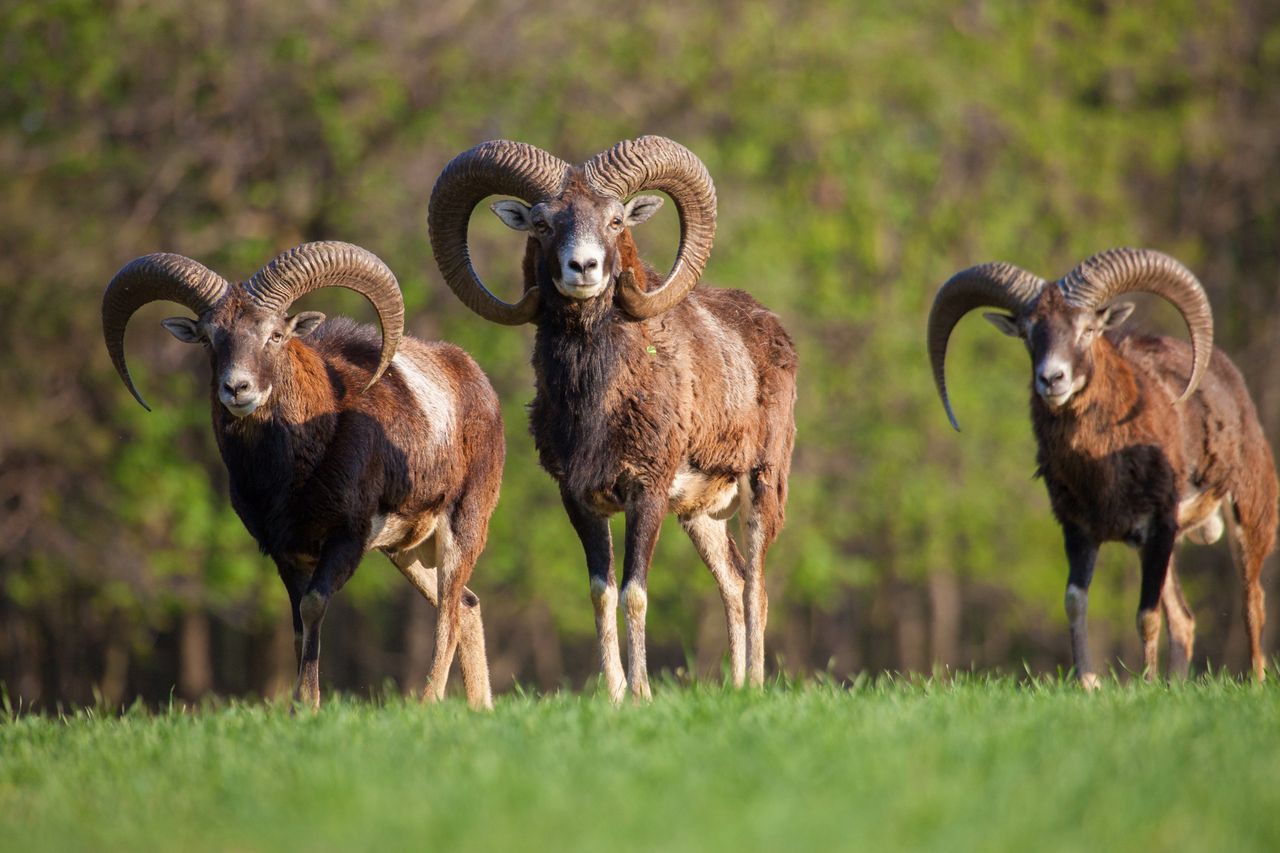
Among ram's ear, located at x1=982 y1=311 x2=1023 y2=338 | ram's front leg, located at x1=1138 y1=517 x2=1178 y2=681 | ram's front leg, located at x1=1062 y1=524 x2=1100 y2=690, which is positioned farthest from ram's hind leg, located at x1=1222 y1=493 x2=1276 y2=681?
ram's ear, located at x1=982 y1=311 x2=1023 y2=338

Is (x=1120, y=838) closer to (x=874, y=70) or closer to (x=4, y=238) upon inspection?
(x=4, y=238)

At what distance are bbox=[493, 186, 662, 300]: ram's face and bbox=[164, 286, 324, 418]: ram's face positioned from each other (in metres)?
1.53

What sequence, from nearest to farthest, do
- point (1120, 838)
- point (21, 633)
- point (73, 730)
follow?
point (1120, 838) < point (73, 730) < point (21, 633)

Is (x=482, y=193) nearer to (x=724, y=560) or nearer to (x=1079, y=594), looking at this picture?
(x=724, y=560)

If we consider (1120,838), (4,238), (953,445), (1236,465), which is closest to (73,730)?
(1120,838)

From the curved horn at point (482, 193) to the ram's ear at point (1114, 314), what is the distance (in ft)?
12.3

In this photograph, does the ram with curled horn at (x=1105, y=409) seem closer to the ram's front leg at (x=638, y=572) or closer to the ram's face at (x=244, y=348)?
the ram's front leg at (x=638, y=572)

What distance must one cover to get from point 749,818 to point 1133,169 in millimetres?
27641

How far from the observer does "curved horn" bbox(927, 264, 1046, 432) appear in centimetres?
1094

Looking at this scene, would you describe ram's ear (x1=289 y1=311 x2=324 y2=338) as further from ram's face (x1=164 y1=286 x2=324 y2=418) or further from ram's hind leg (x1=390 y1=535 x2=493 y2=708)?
ram's hind leg (x1=390 y1=535 x2=493 y2=708)

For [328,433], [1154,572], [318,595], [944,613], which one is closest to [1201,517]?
[1154,572]

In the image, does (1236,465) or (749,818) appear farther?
(1236,465)

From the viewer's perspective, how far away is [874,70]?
86.1 feet

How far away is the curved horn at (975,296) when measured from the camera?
1094 centimetres
